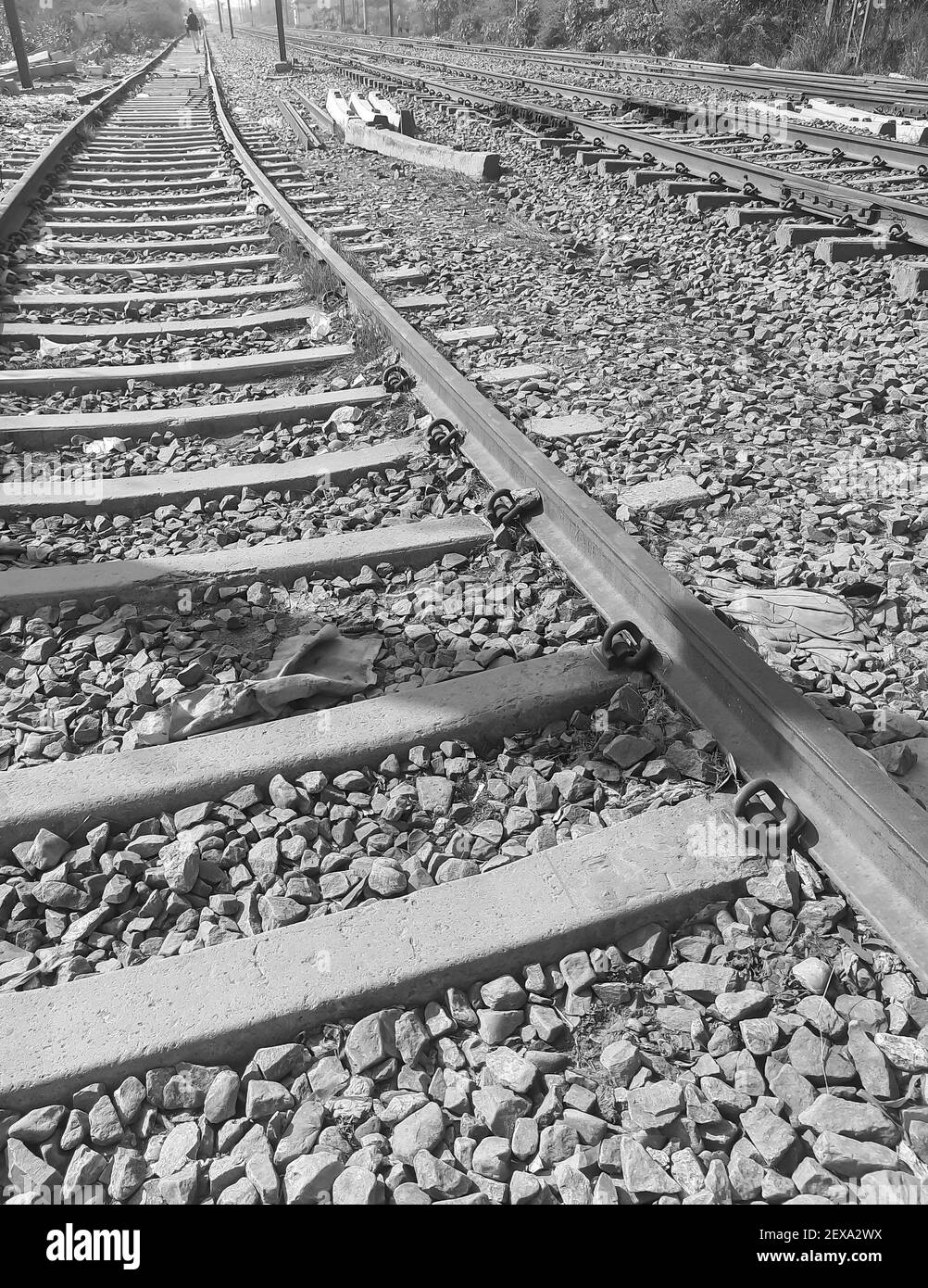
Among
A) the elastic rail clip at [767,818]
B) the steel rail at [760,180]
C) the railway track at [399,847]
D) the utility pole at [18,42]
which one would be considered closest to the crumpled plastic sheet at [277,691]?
the railway track at [399,847]

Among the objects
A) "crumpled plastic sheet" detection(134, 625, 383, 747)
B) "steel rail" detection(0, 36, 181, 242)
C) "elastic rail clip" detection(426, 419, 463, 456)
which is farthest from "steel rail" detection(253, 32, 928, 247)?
"steel rail" detection(0, 36, 181, 242)

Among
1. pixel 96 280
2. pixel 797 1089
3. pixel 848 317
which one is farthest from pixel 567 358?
pixel 797 1089

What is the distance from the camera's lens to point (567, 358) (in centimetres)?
467

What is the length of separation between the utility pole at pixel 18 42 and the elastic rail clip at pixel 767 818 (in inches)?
813

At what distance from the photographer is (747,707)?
2049 mm

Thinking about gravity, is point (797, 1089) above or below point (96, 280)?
below

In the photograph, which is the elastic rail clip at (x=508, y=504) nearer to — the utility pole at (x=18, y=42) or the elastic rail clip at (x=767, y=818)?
the elastic rail clip at (x=767, y=818)

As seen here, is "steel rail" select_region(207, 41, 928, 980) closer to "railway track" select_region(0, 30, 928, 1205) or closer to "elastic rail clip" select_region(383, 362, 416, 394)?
"railway track" select_region(0, 30, 928, 1205)

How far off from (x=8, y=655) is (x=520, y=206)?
22.7ft

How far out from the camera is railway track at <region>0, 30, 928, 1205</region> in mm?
1433

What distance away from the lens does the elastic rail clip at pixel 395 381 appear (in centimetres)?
420

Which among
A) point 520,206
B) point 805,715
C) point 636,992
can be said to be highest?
point 520,206
